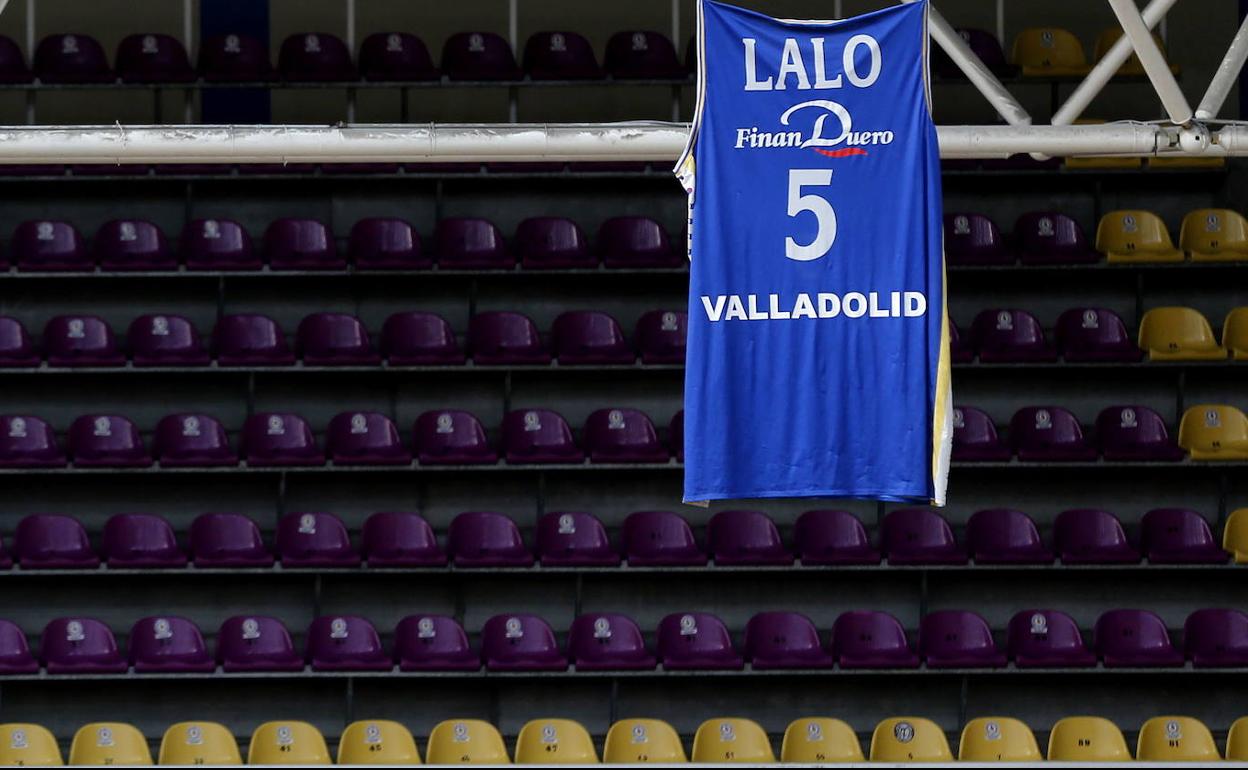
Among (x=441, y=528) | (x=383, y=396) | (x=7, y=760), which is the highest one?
(x=383, y=396)

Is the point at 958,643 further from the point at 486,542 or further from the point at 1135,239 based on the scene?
the point at 1135,239

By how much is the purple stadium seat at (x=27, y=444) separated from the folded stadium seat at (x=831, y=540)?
5516 millimetres

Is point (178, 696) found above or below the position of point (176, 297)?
below

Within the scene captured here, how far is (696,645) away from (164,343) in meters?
4.65

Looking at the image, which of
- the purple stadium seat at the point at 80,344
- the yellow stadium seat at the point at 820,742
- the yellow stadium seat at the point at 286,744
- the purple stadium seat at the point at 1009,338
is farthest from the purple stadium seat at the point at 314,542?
the purple stadium seat at the point at 1009,338

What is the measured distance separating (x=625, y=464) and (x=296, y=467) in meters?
2.46

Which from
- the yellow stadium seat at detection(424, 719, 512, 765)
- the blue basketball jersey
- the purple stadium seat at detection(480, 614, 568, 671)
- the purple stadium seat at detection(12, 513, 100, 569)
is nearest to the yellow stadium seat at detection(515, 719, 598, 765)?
the yellow stadium seat at detection(424, 719, 512, 765)

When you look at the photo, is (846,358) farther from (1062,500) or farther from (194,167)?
(194,167)

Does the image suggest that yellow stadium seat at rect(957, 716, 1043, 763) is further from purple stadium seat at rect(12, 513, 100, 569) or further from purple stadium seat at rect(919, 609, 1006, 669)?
purple stadium seat at rect(12, 513, 100, 569)

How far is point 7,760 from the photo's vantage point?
1367cm

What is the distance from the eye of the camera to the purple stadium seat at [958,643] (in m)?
15.2

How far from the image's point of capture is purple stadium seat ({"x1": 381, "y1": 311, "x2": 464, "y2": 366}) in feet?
52.8

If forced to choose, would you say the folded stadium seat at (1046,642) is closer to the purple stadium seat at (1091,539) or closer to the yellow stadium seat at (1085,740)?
the purple stadium seat at (1091,539)

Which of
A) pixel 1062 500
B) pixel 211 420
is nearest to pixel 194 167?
pixel 211 420
